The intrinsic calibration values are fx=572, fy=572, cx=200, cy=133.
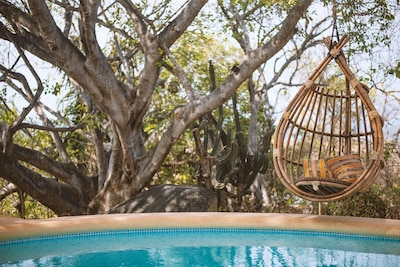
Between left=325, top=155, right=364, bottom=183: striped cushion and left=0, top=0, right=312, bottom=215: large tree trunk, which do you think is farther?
left=0, top=0, right=312, bottom=215: large tree trunk

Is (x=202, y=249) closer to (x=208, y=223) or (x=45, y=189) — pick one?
(x=208, y=223)

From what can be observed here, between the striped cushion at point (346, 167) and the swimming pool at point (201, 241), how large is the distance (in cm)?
61

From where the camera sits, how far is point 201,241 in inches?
216

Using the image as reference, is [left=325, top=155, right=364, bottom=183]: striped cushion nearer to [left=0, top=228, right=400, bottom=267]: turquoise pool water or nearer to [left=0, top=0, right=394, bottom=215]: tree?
[left=0, top=228, right=400, bottom=267]: turquoise pool water

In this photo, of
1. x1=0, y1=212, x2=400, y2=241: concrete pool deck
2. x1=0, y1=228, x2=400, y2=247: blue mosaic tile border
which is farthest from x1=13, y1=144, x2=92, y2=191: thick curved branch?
x1=0, y1=228, x2=400, y2=247: blue mosaic tile border

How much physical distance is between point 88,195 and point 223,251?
162 inches

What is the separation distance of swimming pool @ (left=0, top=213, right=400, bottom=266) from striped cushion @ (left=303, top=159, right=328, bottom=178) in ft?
2.07

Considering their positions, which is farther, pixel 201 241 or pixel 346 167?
pixel 201 241

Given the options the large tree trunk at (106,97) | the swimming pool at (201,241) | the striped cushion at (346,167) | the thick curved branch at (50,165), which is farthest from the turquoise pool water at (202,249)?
the thick curved branch at (50,165)

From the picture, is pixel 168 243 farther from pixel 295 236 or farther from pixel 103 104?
pixel 103 104

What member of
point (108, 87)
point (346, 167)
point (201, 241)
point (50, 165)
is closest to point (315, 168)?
point (346, 167)

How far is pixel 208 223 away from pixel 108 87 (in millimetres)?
2357

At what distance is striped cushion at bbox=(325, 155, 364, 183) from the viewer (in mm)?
5277

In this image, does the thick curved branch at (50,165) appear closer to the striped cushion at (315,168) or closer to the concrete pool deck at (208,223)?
the concrete pool deck at (208,223)
